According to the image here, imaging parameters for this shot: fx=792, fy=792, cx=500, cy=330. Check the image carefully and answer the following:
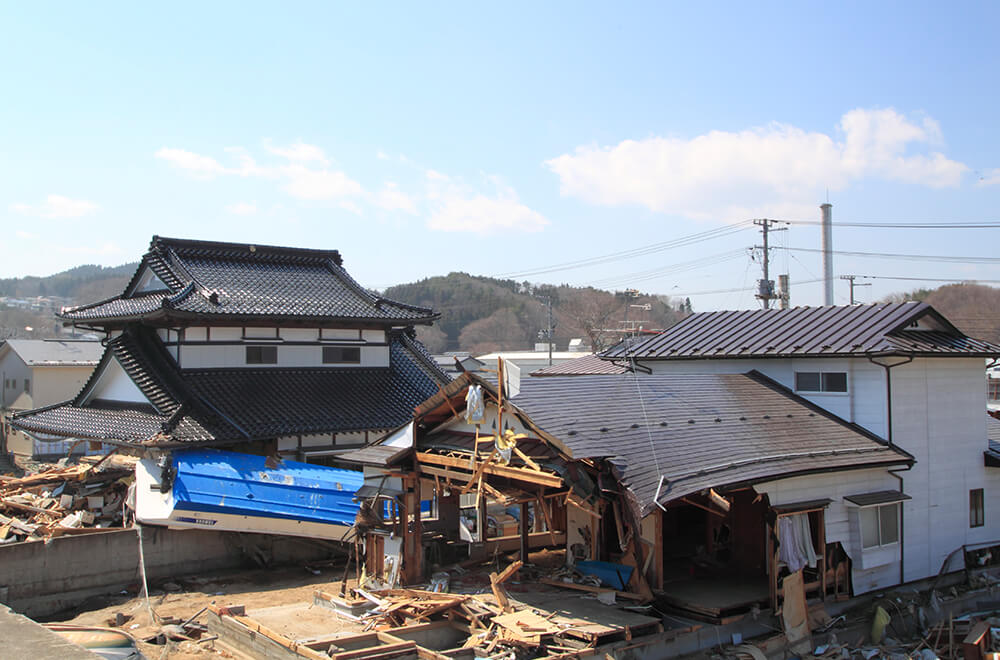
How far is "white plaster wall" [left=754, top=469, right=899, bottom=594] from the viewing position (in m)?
14.2

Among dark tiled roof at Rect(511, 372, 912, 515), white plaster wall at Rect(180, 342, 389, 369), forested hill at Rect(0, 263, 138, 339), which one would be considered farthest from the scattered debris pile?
forested hill at Rect(0, 263, 138, 339)

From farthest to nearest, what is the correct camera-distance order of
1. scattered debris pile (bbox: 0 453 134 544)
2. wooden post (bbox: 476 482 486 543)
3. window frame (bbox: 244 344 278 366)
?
window frame (bbox: 244 344 278 366) → scattered debris pile (bbox: 0 453 134 544) → wooden post (bbox: 476 482 486 543)

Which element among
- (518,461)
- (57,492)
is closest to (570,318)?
(57,492)

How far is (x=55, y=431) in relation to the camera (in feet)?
77.0

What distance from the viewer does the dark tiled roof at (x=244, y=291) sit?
22453 millimetres

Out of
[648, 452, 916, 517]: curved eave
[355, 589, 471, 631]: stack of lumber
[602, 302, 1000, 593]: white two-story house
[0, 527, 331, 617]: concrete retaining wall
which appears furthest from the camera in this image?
[0, 527, 331, 617]: concrete retaining wall

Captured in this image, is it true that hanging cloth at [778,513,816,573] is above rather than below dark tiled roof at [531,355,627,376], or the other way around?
below

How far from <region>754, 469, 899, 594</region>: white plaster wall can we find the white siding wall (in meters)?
0.81

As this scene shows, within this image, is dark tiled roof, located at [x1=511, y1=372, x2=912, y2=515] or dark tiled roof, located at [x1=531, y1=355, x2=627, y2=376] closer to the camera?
dark tiled roof, located at [x1=511, y1=372, x2=912, y2=515]

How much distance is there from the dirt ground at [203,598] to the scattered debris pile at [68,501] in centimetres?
262

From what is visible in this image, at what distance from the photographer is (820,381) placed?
18.2 metres

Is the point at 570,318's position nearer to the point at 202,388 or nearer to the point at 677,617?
the point at 202,388

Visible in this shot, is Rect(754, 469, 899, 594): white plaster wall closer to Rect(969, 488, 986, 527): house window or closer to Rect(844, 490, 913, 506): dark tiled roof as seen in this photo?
Rect(844, 490, 913, 506): dark tiled roof

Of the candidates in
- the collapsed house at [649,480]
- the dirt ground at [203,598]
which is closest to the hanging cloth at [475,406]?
the collapsed house at [649,480]
